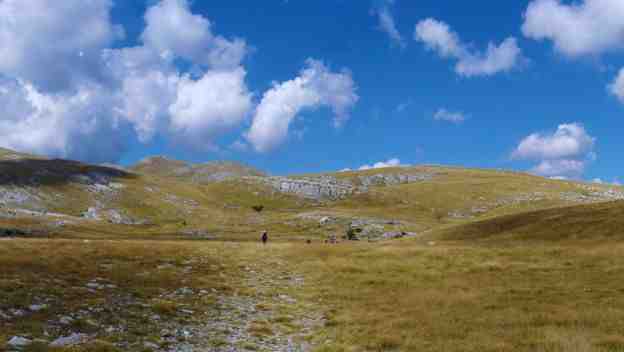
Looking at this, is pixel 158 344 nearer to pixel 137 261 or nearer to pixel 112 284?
pixel 112 284

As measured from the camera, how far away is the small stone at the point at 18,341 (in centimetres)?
1250

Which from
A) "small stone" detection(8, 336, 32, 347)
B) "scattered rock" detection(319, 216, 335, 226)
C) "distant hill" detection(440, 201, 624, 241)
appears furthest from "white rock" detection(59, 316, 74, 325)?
"scattered rock" detection(319, 216, 335, 226)

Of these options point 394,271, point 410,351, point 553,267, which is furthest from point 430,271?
point 410,351

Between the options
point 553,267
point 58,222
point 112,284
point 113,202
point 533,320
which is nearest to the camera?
point 533,320

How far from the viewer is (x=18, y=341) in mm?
12742

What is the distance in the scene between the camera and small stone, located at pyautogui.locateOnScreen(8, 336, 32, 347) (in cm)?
1250

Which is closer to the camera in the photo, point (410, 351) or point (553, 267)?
point (410, 351)

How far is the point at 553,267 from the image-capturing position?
3366 centimetres

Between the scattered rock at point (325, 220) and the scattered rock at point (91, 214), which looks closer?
the scattered rock at point (325, 220)

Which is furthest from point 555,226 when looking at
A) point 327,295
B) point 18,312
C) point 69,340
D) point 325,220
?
point 325,220

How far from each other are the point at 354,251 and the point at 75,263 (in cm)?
2922

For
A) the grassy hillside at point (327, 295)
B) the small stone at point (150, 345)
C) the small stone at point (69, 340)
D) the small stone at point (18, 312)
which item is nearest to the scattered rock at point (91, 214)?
the grassy hillside at point (327, 295)

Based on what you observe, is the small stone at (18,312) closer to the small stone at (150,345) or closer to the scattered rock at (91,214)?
the small stone at (150,345)

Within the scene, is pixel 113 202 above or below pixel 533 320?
above
